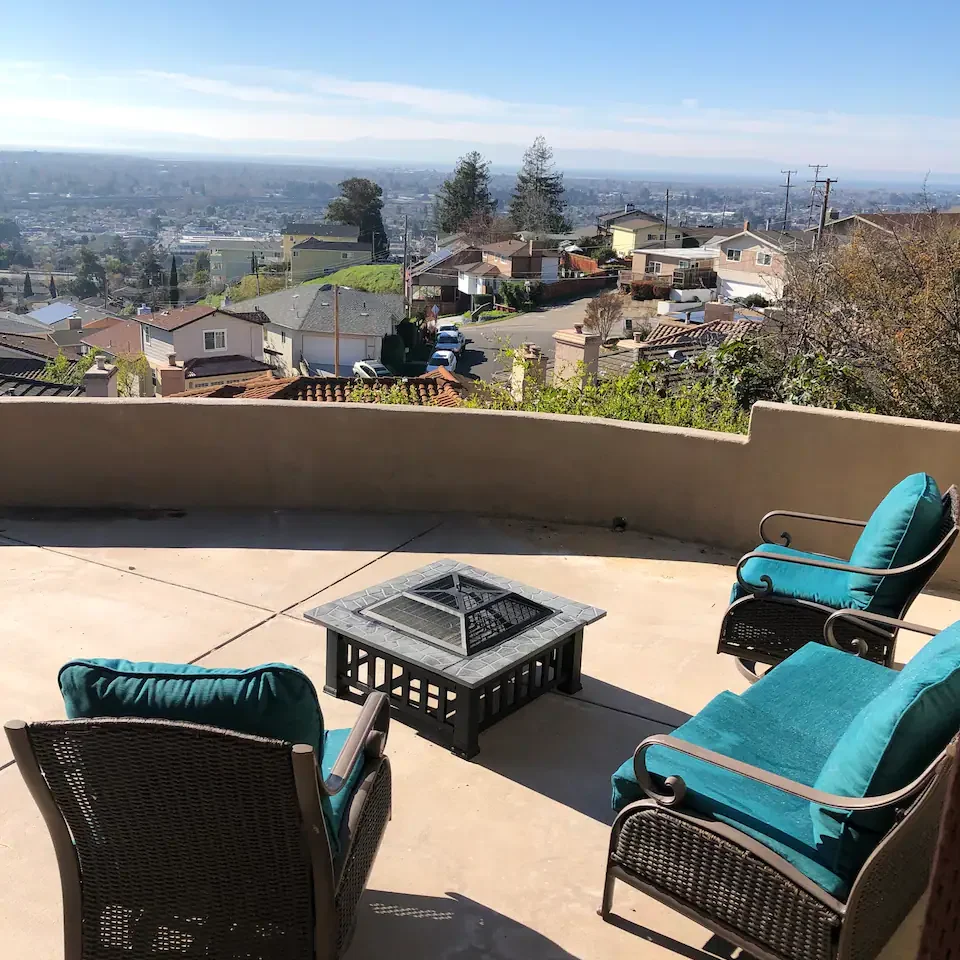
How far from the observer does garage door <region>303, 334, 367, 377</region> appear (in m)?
44.7

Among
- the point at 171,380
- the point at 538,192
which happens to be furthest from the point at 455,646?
the point at 538,192

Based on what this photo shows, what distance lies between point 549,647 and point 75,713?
80.1 inches

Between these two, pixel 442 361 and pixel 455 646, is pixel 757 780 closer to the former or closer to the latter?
pixel 455 646

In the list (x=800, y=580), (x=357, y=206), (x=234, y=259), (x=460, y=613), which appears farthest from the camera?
(x=234, y=259)

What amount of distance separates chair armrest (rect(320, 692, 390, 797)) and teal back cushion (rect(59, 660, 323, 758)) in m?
0.26

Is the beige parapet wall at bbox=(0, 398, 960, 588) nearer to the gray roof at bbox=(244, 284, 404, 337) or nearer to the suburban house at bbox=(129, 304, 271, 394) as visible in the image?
the suburban house at bbox=(129, 304, 271, 394)

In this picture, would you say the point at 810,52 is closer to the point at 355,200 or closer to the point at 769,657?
the point at 355,200

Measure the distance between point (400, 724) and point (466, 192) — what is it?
9105 cm

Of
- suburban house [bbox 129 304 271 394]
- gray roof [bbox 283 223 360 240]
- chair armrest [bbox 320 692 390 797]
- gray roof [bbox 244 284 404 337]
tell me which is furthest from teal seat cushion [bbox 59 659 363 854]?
gray roof [bbox 283 223 360 240]

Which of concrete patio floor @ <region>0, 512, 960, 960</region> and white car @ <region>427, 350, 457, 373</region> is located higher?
concrete patio floor @ <region>0, 512, 960, 960</region>

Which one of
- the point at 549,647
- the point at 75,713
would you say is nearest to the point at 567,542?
the point at 549,647

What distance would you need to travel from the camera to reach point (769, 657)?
14.0 feet

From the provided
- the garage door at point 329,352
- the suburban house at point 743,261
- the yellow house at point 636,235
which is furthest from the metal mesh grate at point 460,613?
the yellow house at point 636,235

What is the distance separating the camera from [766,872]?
2498 mm
